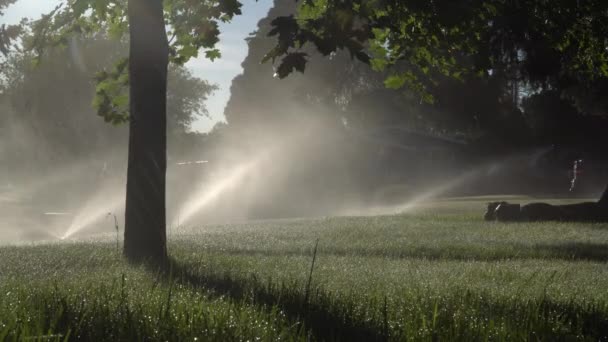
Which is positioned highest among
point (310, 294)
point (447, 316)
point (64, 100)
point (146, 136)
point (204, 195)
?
point (64, 100)

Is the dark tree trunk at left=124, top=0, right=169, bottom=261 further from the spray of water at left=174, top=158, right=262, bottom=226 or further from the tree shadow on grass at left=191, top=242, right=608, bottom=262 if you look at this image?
the spray of water at left=174, top=158, right=262, bottom=226

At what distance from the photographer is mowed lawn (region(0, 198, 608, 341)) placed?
4980 mm

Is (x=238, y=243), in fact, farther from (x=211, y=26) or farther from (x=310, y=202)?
(x=310, y=202)

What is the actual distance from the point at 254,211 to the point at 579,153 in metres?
26.8

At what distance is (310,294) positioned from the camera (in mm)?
6324

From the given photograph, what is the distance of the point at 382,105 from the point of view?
198 feet

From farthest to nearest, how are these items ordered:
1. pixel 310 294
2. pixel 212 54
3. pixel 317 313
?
pixel 212 54 < pixel 310 294 < pixel 317 313

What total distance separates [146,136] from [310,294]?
543 cm

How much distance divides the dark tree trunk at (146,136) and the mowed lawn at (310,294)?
0.48 meters

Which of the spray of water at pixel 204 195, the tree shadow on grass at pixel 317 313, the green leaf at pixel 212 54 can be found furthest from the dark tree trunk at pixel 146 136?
the spray of water at pixel 204 195

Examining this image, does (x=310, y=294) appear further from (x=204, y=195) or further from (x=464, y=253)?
(x=204, y=195)

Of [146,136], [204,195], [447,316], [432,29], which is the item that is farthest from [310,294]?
[204,195]

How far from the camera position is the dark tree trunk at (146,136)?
11055 millimetres

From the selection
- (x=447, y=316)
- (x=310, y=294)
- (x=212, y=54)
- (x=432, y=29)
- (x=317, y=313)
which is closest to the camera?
(x=447, y=316)
